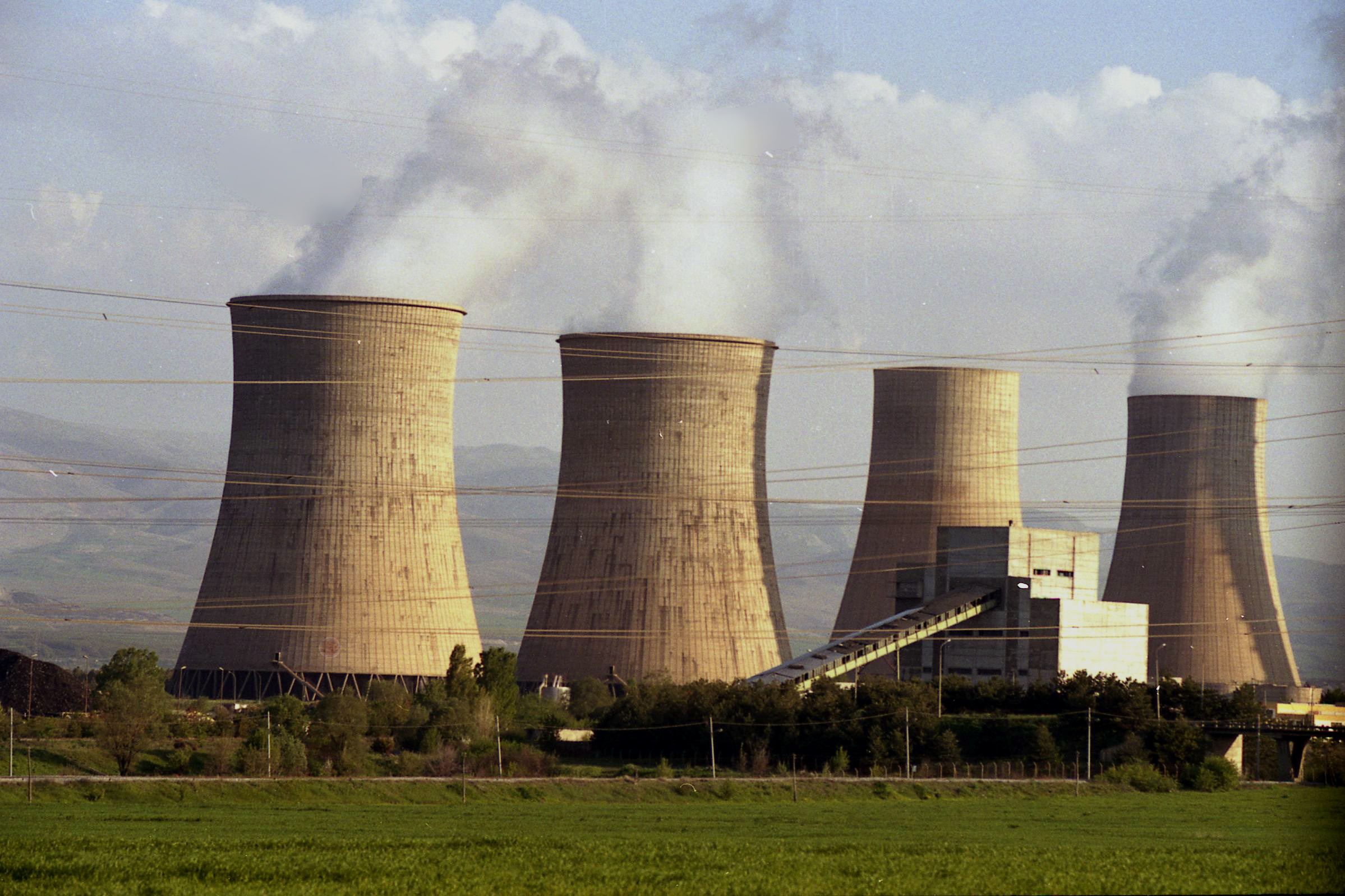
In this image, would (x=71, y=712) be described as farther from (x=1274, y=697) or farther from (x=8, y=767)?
(x=1274, y=697)

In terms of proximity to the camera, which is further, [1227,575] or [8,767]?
[1227,575]

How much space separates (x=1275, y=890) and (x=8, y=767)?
21.0 metres

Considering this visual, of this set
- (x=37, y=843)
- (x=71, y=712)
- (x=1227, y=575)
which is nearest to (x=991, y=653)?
(x=1227, y=575)

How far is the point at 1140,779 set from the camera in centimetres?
3384

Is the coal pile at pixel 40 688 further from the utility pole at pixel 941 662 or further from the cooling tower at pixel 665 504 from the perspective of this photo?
the utility pole at pixel 941 662

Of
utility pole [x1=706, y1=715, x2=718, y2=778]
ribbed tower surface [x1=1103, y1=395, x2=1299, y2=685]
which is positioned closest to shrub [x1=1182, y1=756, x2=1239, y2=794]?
utility pole [x1=706, y1=715, x2=718, y2=778]

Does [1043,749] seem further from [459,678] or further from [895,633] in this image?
[459,678]

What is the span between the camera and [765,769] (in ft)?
114

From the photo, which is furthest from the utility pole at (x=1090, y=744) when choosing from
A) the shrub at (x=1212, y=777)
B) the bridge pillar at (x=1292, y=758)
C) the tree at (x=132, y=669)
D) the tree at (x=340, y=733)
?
the tree at (x=132, y=669)

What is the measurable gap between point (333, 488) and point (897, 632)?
13.8 meters

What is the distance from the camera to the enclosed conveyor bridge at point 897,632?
41094 mm

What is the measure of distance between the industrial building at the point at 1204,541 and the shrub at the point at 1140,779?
1007cm

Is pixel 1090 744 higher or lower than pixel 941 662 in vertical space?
lower

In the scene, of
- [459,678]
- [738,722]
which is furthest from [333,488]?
[738,722]
